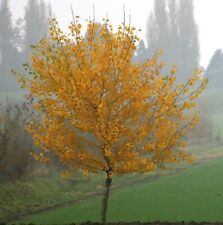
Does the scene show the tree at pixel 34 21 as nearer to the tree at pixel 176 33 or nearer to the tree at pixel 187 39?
→ the tree at pixel 176 33

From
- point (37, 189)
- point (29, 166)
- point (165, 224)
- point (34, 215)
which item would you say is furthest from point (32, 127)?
point (29, 166)

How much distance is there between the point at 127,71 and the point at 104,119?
117 cm

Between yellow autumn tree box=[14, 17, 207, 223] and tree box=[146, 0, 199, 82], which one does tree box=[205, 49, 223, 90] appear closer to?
tree box=[146, 0, 199, 82]

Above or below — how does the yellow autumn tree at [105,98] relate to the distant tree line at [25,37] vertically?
below

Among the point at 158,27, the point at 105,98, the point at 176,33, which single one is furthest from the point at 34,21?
the point at 105,98

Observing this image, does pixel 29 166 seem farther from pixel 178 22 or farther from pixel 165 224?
pixel 178 22

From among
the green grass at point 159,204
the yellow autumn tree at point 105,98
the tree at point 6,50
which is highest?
the tree at point 6,50

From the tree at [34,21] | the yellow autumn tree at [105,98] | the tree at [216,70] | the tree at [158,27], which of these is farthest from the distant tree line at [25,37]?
the yellow autumn tree at [105,98]

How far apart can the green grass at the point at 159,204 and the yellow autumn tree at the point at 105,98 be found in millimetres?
4361

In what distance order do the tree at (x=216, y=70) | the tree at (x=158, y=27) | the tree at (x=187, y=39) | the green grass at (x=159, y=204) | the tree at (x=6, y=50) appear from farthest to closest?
the tree at (x=216, y=70) → the tree at (x=158, y=27) → the tree at (x=187, y=39) → the tree at (x=6, y=50) → the green grass at (x=159, y=204)

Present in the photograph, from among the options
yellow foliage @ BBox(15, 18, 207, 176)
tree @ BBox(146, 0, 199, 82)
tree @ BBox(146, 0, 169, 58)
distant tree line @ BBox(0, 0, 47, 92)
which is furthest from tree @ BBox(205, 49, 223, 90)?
yellow foliage @ BBox(15, 18, 207, 176)

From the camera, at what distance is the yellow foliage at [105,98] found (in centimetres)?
942

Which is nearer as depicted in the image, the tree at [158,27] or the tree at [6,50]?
the tree at [6,50]

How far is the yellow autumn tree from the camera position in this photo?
371 inches
